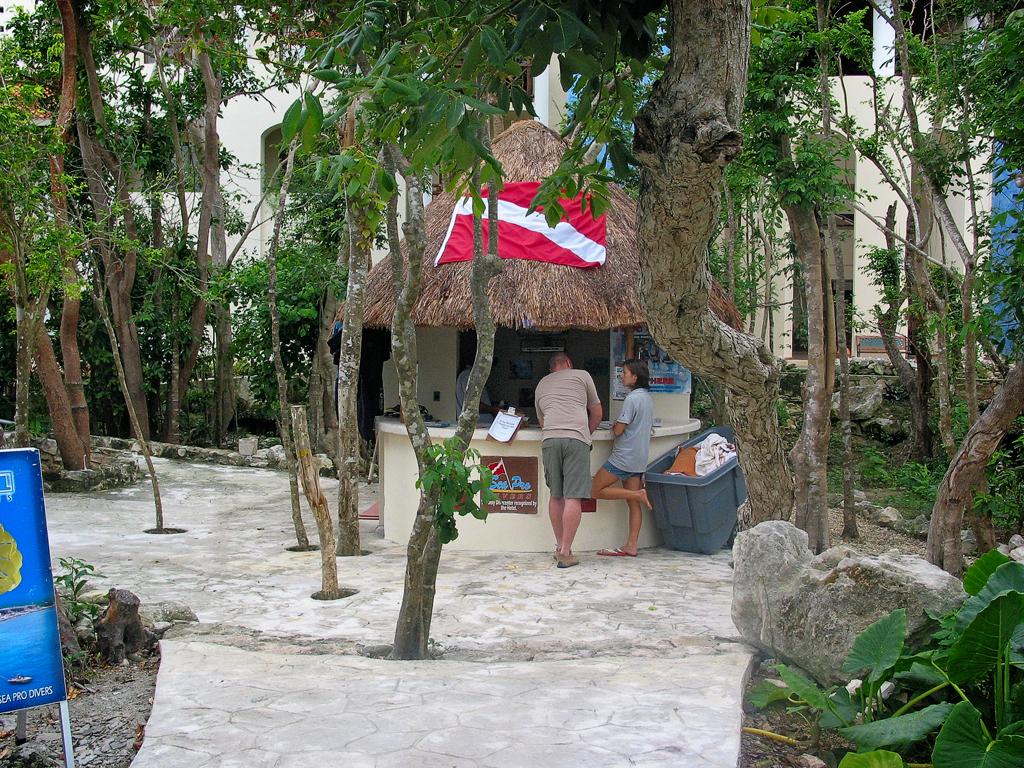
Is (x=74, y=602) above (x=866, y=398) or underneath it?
underneath

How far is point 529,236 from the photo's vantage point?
9.17 metres

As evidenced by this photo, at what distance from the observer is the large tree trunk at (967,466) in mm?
5930

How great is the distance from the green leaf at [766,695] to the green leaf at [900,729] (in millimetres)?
746

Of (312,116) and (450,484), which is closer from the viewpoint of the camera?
(312,116)

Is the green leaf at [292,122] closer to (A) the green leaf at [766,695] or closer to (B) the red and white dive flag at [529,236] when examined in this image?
(A) the green leaf at [766,695]

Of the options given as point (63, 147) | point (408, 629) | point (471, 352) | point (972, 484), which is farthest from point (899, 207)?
point (408, 629)

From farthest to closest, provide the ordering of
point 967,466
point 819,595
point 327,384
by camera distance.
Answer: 1. point 327,384
2. point 967,466
3. point 819,595

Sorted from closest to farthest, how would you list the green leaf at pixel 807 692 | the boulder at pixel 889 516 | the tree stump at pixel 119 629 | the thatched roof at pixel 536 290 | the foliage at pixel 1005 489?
the green leaf at pixel 807 692, the tree stump at pixel 119 629, the foliage at pixel 1005 489, the thatched roof at pixel 536 290, the boulder at pixel 889 516

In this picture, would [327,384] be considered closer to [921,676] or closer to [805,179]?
[805,179]

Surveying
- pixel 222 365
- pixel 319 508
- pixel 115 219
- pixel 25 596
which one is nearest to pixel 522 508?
pixel 319 508

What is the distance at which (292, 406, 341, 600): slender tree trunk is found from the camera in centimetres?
698

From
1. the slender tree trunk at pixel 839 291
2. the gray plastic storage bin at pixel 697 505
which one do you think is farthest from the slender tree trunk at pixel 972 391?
the gray plastic storage bin at pixel 697 505

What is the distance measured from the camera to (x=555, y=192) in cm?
434

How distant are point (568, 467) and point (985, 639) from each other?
4918 millimetres
